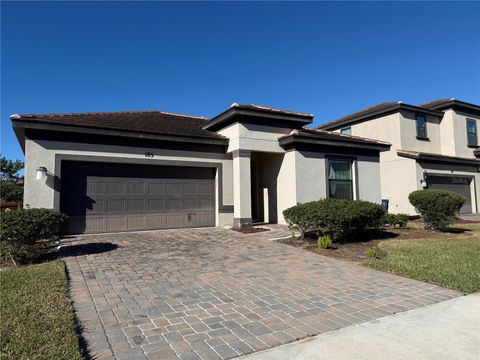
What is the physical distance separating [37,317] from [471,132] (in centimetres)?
2868

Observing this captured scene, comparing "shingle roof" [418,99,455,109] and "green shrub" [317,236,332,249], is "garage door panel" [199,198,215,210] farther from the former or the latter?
"shingle roof" [418,99,455,109]

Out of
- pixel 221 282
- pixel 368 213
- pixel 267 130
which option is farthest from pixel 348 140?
pixel 221 282

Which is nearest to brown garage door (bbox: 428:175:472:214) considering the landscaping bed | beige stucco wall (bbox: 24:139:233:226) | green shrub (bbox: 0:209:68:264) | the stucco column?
the landscaping bed

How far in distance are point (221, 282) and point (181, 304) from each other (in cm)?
126

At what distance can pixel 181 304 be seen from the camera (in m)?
4.75

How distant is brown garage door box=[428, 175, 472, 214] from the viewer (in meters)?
20.8

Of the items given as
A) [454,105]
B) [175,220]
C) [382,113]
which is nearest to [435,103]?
[454,105]

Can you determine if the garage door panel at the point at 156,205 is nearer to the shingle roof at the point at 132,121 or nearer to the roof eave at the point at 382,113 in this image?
the shingle roof at the point at 132,121

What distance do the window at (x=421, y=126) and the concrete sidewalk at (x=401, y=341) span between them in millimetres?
20358

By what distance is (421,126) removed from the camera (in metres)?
22.3

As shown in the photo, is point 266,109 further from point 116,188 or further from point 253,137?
point 116,188

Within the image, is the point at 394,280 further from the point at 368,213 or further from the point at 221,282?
the point at 368,213

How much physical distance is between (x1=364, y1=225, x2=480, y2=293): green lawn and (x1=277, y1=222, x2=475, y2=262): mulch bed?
1.31 feet

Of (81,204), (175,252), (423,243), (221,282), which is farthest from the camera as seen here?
(81,204)
